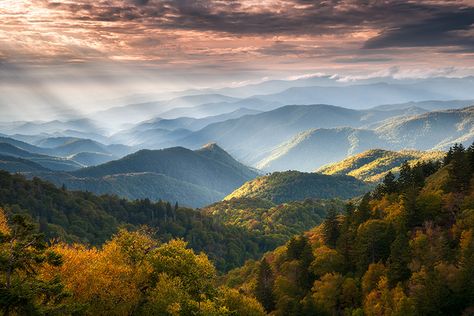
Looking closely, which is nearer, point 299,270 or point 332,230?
point 299,270

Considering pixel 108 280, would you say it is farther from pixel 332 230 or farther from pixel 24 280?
pixel 332 230

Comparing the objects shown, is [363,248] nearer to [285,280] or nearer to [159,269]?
[285,280]

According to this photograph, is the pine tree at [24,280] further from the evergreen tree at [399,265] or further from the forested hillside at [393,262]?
the evergreen tree at [399,265]

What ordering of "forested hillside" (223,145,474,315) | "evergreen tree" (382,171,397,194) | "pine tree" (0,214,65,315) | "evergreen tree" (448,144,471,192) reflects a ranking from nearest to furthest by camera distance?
1. "pine tree" (0,214,65,315)
2. "forested hillside" (223,145,474,315)
3. "evergreen tree" (448,144,471,192)
4. "evergreen tree" (382,171,397,194)

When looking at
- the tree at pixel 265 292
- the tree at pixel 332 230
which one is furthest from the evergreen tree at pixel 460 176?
the tree at pixel 265 292

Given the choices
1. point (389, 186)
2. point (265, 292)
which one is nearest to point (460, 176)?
point (389, 186)

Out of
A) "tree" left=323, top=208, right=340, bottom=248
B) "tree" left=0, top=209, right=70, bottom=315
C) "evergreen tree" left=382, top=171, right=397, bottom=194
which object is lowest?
"tree" left=323, top=208, right=340, bottom=248

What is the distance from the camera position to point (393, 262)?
80.0m

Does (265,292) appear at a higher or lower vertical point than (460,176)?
lower

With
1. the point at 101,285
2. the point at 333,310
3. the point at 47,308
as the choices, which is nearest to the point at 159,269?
the point at 101,285

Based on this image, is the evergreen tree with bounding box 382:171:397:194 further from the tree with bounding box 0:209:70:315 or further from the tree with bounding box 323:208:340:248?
the tree with bounding box 0:209:70:315

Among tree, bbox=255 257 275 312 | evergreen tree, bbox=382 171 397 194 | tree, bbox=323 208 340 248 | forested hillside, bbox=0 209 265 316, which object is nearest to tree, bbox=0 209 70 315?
forested hillside, bbox=0 209 265 316

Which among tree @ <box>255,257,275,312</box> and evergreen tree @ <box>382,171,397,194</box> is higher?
evergreen tree @ <box>382,171,397,194</box>

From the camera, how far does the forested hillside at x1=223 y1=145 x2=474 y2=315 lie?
67.6 metres
